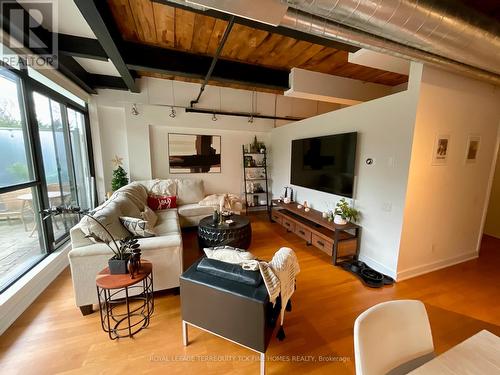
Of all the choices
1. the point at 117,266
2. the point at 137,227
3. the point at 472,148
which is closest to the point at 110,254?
the point at 117,266

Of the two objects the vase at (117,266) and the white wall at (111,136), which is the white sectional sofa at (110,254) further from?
the white wall at (111,136)

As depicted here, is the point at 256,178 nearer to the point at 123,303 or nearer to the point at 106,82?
the point at 106,82

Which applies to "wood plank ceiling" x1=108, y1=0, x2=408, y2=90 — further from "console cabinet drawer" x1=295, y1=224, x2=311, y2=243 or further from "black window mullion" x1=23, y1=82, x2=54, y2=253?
"console cabinet drawer" x1=295, y1=224, x2=311, y2=243

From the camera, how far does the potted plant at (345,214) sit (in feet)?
9.34

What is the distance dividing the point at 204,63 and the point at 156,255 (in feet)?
9.12

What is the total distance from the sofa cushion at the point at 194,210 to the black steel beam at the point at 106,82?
2541 mm

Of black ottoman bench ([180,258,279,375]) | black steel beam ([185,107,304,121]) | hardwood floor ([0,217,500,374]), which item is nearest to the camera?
black ottoman bench ([180,258,279,375])

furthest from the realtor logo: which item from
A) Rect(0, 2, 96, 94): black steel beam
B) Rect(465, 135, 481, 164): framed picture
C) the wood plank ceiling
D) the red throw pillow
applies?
Rect(465, 135, 481, 164): framed picture

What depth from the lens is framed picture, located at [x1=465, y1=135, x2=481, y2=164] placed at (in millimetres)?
2537

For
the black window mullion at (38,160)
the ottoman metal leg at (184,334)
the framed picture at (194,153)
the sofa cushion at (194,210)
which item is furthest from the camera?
the framed picture at (194,153)

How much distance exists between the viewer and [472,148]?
257cm

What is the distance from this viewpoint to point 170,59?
9.59 ft

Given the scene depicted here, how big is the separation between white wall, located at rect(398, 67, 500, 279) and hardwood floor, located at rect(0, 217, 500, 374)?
39cm

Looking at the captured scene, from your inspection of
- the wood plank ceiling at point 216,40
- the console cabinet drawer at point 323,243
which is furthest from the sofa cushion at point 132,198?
the console cabinet drawer at point 323,243
